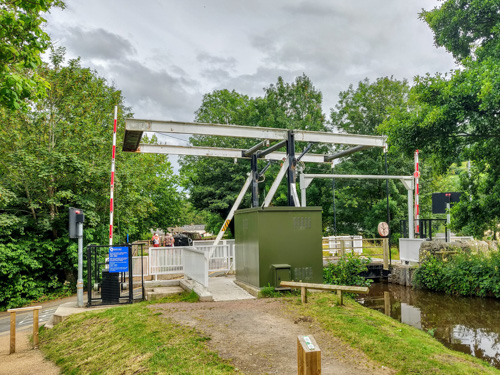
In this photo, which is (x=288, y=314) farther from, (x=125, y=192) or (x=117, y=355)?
(x=125, y=192)

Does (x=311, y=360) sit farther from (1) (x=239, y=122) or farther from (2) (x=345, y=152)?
(1) (x=239, y=122)

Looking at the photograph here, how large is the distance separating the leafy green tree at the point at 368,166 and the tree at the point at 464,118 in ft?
49.2

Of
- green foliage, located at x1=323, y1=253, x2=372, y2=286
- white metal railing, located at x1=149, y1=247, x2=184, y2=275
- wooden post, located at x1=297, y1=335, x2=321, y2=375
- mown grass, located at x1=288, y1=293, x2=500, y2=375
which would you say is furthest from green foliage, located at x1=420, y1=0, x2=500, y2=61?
wooden post, located at x1=297, y1=335, x2=321, y2=375

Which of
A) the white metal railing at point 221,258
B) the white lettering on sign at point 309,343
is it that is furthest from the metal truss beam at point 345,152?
the white lettering on sign at point 309,343

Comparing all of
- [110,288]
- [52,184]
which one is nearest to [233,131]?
[110,288]

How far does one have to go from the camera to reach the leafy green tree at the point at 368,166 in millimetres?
28703

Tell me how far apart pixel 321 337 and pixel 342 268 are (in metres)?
6.01

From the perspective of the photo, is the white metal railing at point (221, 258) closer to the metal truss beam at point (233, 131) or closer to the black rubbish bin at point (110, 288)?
the black rubbish bin at point (110, 288)

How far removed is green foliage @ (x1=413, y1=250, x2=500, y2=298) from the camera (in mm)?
13758

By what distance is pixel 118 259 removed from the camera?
10461mm

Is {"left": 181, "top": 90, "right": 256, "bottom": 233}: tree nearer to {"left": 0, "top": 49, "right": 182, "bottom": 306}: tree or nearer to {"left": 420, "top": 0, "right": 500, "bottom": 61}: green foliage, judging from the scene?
{"left": 0, "top": 49, "right": 182, "bottom": 306}: tree

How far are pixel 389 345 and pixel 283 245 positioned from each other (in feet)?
14.8

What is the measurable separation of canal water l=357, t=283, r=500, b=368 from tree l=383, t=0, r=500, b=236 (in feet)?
8.17

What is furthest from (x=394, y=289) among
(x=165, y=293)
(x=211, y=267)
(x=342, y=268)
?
(x=165, y=293)
